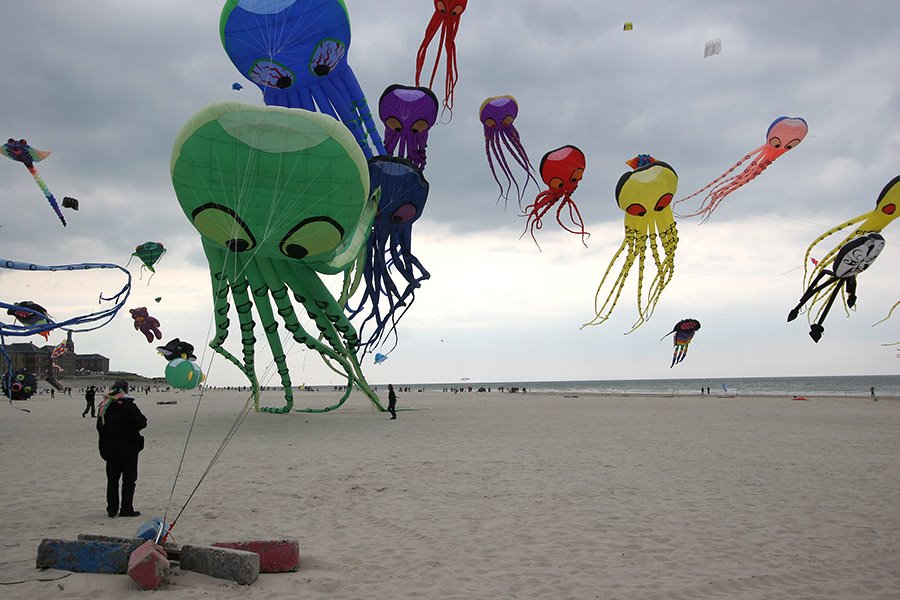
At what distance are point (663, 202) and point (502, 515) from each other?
13.8 meters

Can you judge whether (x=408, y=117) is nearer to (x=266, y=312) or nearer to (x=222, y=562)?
(x=266, y=312)

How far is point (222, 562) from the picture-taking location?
13.4 ft

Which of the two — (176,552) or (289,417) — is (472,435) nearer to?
(289,417)

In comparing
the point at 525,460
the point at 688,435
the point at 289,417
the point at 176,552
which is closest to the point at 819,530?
the point at 525,460

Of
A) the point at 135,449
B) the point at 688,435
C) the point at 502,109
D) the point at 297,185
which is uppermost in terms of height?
the point at 502,109

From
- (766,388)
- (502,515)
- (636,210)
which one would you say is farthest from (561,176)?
(766,388)

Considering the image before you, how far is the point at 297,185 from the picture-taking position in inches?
420

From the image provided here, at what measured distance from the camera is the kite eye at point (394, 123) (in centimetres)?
1750

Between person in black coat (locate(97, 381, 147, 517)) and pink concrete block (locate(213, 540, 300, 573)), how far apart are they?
2.22 metres

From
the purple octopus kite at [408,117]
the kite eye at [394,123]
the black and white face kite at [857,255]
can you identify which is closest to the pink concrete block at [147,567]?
the purple octopus kite at [408,117]

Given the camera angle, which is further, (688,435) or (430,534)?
(688,435)

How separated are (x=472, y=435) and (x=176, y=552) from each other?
1045cm

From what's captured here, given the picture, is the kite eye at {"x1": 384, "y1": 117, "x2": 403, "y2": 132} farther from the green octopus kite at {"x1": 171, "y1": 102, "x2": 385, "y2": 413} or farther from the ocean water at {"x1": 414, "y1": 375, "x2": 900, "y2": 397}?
the ocean water at {"x1": 414, "y1": 375, "x2": 900, "y2": 397}

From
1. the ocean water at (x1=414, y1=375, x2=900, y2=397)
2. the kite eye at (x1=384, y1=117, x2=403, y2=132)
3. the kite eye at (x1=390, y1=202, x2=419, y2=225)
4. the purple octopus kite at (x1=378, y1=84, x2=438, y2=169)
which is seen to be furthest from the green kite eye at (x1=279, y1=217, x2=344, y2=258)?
the ocean water at (x1=414, y1=375, x2=900, y2=397)
